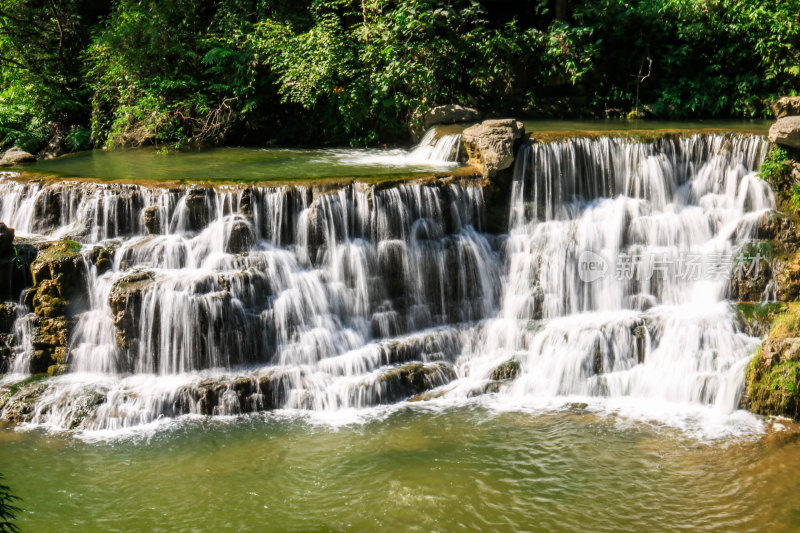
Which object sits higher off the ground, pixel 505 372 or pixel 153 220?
pixel 153 220

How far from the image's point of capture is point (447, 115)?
15.1 meters

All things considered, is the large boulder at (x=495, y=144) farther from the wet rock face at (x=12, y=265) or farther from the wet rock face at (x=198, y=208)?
the wet rock face at (x=12, y=265)

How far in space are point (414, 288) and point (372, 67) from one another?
7.26 meters

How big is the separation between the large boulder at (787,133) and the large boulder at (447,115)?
6.33 m

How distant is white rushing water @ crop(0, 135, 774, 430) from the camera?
8.86 m

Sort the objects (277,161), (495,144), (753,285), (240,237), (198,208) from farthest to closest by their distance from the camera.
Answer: (277,161) → (495,144) → (198,208) → (240,237) → (753,285)

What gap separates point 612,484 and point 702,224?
5435 mm

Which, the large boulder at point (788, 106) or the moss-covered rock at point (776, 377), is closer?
the moss-covered rock at point (776, 377)


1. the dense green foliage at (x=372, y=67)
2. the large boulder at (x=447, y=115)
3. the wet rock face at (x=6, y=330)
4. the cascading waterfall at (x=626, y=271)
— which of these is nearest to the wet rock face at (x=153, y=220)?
the wet rock face at (x=6, y=330)

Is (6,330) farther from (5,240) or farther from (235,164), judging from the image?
(235,164)

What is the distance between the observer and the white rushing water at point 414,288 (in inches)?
349

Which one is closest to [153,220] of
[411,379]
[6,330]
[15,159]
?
[6,330]

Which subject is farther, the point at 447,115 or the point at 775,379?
the point at 447,115

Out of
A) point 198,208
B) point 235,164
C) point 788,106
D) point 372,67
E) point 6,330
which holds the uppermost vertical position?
point 372,67
